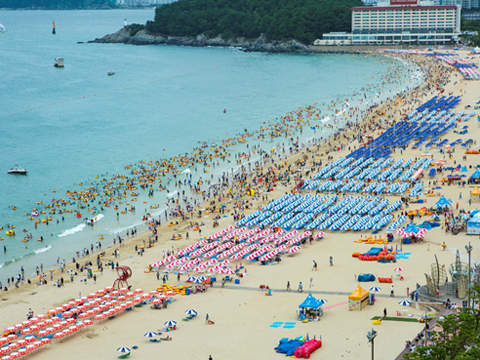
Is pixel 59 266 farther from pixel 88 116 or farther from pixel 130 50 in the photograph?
pixel 130 50

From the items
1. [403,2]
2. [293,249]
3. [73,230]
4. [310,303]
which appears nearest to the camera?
[310,303]

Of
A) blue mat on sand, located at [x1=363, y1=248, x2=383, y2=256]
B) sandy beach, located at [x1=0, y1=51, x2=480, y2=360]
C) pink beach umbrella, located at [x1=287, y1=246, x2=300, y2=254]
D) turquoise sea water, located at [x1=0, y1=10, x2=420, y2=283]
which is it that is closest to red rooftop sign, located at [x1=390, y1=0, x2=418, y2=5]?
turquoise sea water, located at [x1=0, y1=10, x2=420, y2=283]

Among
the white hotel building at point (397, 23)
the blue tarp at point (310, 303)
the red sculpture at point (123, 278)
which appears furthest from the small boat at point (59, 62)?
the blue tarp at point (310, 303)

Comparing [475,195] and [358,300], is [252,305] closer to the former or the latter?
[358,300]

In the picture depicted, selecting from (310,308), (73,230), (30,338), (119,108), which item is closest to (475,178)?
(310,308)

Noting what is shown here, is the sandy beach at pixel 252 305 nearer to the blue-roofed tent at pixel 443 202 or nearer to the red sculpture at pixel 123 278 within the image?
the red sculpture at pixel 123 278
